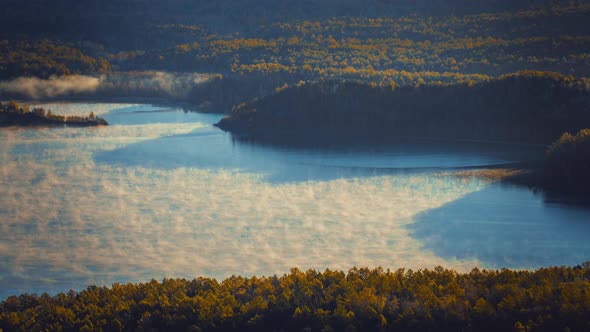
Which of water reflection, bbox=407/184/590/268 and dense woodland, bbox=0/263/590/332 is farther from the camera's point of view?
water reflection, bbox=407/184/590/268

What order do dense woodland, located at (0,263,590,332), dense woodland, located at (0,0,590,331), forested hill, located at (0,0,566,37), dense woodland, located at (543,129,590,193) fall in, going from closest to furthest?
1. dense woodland, located at (0,263,590,332)
2. dense woodland, located at (0,0,590,331)
3. dense woodland, located at (543,129,590,193)
4. forested hill, located at (0,0,566,37)

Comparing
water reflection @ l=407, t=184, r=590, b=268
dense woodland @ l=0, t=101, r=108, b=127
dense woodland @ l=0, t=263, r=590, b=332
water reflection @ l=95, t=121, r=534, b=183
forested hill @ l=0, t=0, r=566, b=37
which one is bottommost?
dense woodland @ l=0, t=263, r=590, b=332

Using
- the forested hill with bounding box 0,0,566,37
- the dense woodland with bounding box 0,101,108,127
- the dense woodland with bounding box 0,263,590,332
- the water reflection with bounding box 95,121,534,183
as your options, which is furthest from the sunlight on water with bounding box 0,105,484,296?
the forested hill with bounding box 0,0,566,37

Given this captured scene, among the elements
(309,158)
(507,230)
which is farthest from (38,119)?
(507,230)

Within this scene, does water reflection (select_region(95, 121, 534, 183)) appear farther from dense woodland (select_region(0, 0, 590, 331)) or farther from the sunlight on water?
dense woodland (select_region(0, 0, 590, 331))

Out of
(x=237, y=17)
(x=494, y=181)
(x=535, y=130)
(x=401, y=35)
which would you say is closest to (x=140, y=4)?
(x=237, y=17)

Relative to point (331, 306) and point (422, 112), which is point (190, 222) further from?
point (422, 112)
